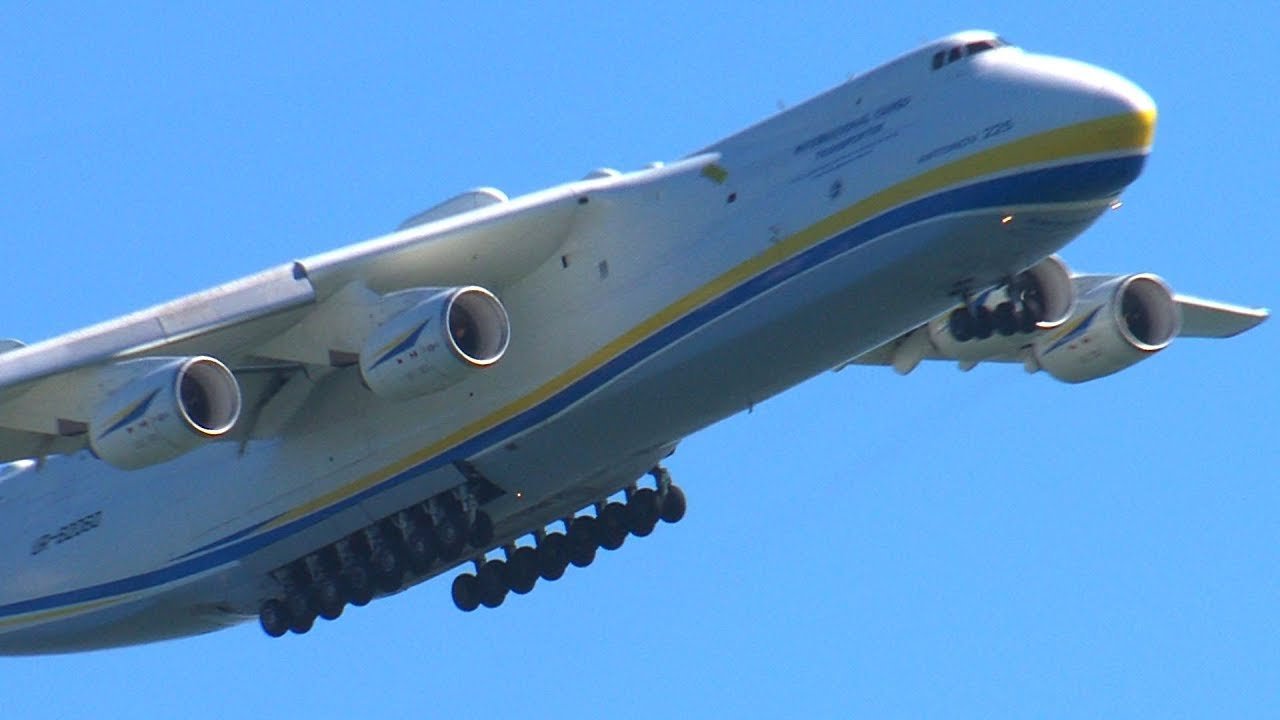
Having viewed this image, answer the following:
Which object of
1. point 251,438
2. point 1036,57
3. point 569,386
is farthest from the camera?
point 251,438

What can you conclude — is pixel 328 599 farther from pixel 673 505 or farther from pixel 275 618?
pixel 673 505

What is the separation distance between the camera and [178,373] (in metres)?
17.5

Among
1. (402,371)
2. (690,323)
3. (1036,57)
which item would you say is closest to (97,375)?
(402,371)

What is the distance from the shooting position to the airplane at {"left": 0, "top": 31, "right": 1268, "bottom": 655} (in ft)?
55.5

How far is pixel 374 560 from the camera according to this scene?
19.5 m

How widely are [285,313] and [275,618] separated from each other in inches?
115

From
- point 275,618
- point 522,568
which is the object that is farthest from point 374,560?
point 522,568

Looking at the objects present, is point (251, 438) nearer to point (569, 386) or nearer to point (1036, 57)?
point (569, 386)

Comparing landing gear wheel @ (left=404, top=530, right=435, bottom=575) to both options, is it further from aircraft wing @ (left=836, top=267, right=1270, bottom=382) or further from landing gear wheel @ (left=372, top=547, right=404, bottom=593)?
aircraft wing @ (left=836, top=267, right=1270, bottom=382)

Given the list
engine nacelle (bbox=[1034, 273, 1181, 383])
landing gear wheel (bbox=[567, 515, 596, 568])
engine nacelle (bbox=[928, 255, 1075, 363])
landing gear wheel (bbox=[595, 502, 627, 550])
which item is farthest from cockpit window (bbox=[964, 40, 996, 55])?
landing gear wheel (bbox=[567, 515, 596, 568])

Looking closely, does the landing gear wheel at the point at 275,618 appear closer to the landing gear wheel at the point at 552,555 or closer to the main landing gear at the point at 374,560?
the main landing gear at the point at 374,560

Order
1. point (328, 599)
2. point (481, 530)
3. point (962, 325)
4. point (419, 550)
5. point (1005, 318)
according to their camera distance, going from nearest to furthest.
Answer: point (962, 325) → point (1005, 318) → point (481, 530) → point (419, 550) → point (328, 599)

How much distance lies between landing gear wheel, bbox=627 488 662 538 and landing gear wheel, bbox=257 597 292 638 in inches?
100

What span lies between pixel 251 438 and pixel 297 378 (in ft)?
2.13
